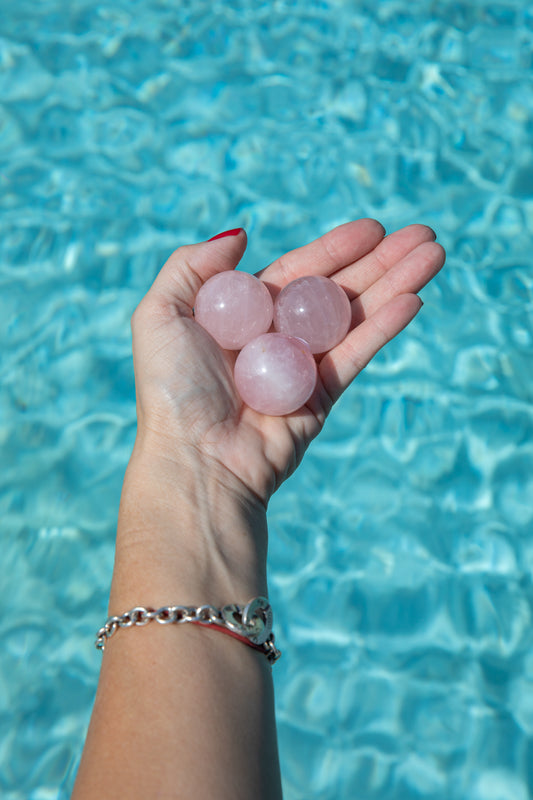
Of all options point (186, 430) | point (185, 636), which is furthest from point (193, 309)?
point (185, 636)

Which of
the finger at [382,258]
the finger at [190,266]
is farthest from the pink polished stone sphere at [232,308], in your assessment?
the finger at [382,258]

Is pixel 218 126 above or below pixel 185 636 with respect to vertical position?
above

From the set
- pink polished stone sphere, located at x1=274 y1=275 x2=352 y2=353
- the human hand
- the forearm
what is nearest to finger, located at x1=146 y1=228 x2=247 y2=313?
the human hand

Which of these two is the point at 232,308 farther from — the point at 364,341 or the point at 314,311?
the point at 364,341

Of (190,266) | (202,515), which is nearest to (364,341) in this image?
(190,266)

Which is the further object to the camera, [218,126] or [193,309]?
[218,126]

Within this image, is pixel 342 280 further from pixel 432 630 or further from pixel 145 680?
pixel 145 680
